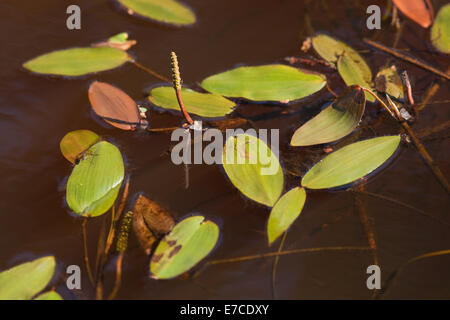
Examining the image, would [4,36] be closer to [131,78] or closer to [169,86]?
[131,78]

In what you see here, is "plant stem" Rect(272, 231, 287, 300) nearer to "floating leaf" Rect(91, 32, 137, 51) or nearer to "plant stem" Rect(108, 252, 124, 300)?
"plant stem" Rect(108, 252, 124, 300)

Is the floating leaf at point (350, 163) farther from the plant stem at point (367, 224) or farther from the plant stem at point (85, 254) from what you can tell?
the plant stem at point (85, 254)

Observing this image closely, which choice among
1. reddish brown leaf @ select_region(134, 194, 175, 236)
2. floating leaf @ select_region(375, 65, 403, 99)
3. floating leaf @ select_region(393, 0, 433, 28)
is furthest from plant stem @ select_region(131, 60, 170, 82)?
floating leaf @ select_region(393, 0, 433, 28)

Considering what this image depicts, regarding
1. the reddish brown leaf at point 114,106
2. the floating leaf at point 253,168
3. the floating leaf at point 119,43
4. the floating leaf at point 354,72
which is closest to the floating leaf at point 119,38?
the floating leaf at point 119,43

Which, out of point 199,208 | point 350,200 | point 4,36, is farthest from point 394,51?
point 4,36

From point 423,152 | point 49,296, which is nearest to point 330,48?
point 423,152
